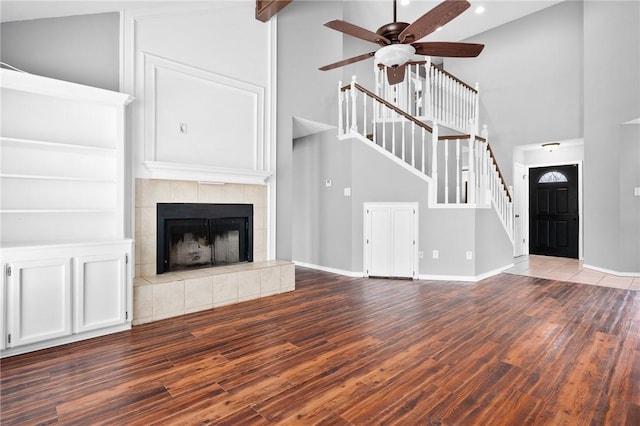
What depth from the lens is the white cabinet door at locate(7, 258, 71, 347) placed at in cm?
254

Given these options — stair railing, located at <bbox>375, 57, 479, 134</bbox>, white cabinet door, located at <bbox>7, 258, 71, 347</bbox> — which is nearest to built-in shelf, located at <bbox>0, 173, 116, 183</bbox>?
white cabinet door, located at <bbox>7, 258, 71, 347</bbox>

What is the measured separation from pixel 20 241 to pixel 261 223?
258 centimetres

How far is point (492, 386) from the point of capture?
2.15 meters

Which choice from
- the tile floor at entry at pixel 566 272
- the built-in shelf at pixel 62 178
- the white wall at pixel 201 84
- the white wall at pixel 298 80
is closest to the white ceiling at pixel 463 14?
the white wall at pixel 201 84

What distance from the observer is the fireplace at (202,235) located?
3887 millimetres

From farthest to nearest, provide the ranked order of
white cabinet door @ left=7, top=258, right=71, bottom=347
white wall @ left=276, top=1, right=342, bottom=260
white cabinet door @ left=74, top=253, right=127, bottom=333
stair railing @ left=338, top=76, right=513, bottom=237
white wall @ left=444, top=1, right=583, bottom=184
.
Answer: white wall @ left=444, top=1, right=583, bottom=184
stair railing @ left=338, top=76, right=513, bottom=237
white wall @ left=276, top=1, right=342, bottom=260
white cabinet door @ left=74, top=253, right=127, bottom=333
white cabinet door @ left=7, top=258, right=71, bottom=347

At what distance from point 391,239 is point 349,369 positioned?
3.20 metres

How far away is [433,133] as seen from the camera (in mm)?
5152

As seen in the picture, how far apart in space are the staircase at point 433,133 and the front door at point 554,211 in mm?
2169

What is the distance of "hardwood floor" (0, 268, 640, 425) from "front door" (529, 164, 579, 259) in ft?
13.1

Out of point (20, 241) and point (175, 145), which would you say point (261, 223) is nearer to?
point (175, 145)

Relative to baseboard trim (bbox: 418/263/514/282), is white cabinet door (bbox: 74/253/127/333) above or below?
above

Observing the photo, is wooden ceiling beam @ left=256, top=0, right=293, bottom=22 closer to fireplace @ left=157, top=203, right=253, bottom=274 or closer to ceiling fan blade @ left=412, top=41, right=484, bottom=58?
ceiling fan blade @ left=412, top=41, right=484, bottom=58

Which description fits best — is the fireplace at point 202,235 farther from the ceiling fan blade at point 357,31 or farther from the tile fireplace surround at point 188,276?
the ceiling fan blade at point 357,31
